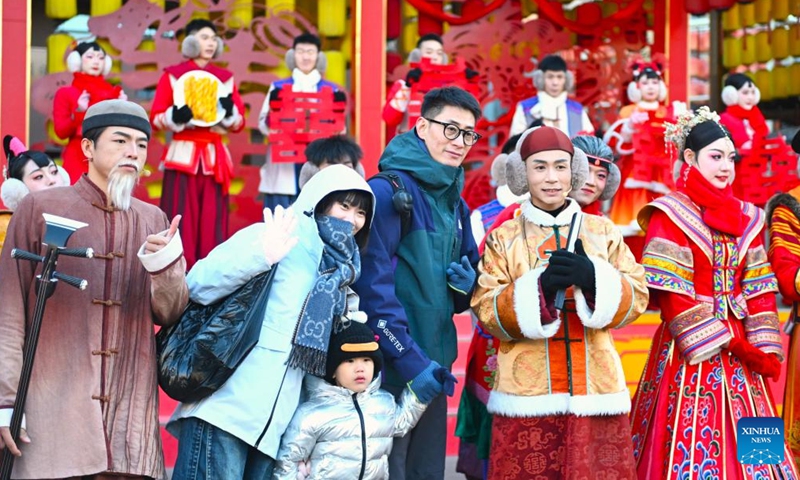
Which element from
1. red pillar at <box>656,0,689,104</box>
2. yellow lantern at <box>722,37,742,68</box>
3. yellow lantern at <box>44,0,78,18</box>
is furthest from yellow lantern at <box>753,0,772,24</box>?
yellow lantern at <box>44,0,78,18</box>

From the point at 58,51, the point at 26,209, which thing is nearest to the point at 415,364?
the point at 26,209

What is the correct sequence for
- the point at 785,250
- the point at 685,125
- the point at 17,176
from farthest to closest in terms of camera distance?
the point at 17,176, the point at 785,250, the point at 685,125

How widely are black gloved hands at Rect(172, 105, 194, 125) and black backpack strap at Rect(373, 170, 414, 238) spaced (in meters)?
3.76

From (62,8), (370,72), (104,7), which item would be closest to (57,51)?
(62,8)

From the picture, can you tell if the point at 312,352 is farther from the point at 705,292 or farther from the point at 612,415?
the point at 705,292

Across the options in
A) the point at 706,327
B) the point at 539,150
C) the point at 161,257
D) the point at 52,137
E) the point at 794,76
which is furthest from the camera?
the point at 794,76

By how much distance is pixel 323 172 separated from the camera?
4164 millimetres

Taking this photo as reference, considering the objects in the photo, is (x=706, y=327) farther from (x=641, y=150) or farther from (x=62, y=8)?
(x=62, y=8)

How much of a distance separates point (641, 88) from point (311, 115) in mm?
2676

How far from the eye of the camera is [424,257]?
4.32 m

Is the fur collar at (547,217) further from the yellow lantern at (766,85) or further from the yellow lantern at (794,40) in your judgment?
the yellow lantern at (766,85)

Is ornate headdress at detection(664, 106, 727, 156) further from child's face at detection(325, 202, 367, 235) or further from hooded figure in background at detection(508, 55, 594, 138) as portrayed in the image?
hooded figure in background at detection(508, 55, 594, 138)

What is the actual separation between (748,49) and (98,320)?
851 centimetres

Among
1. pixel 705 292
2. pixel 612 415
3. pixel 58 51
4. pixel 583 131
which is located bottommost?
pixel 612 415
